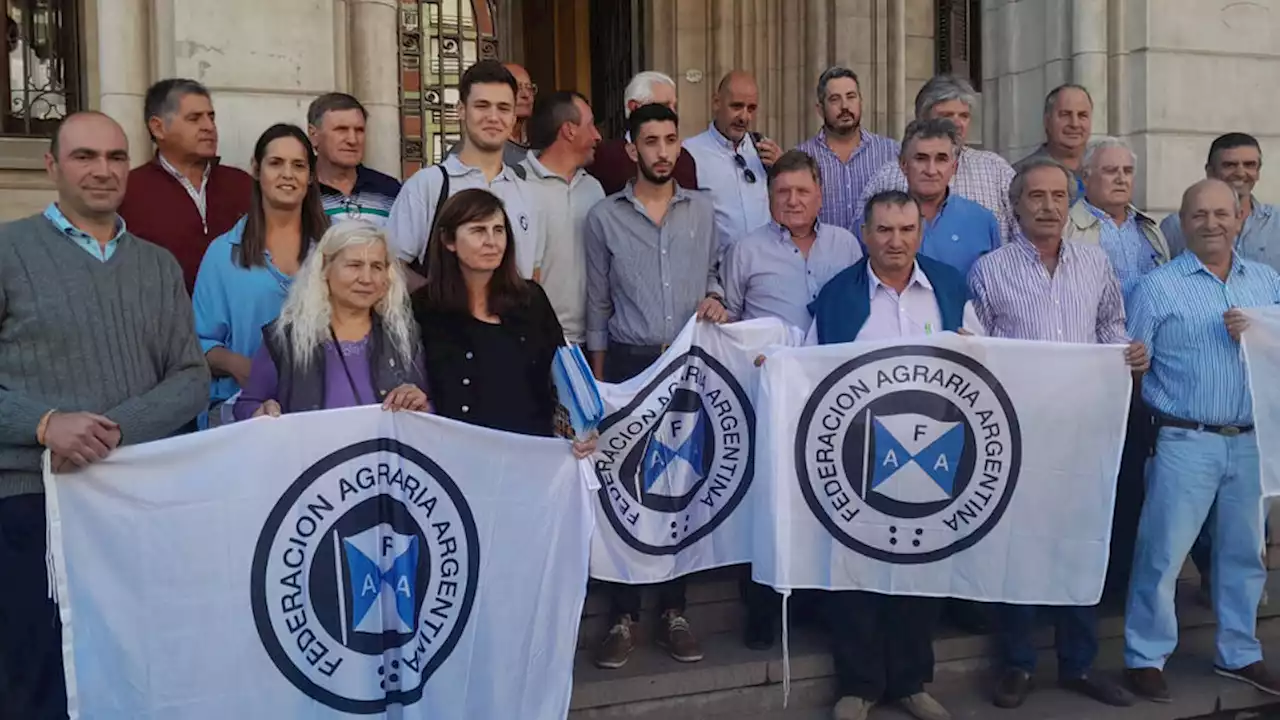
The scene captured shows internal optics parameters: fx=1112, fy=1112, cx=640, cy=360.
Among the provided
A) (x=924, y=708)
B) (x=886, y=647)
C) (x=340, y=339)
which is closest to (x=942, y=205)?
(x=886, y=647)

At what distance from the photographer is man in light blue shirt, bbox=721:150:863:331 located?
5.05 metres

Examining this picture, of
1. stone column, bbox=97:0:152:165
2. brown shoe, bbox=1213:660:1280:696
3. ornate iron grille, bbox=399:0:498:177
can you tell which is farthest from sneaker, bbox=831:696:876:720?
ornate iron grille, bbox=399:0:498:177

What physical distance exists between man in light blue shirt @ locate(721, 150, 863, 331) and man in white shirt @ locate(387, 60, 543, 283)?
98 cm

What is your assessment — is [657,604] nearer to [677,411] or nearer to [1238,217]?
[677,411]

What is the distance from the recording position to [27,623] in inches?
146

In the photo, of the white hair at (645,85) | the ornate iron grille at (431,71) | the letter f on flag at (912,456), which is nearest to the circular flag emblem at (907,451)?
the letter f on flag at (912,456)

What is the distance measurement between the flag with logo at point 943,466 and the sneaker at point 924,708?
1.46ft

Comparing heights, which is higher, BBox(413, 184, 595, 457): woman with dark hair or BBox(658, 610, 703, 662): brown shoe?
BBox(413, 184, 595, 457): woman with dark hair

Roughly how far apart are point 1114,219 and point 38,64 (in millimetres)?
7588

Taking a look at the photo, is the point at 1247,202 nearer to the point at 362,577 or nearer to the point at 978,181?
the point at 978,181

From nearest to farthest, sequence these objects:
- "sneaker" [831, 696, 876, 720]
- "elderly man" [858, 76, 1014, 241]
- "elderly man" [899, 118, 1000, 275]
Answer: "sneaker" [831, 696, 876, 720] → "elderly man" [899, 118, 1000, 275] → "elderly man" [858, 76, 1014, 241]

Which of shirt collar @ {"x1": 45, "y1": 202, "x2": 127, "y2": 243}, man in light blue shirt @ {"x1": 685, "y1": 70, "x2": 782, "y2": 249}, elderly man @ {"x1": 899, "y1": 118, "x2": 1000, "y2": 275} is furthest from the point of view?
man in light blue shirt @ {"x1": 685, "y1": 70, "x2": 782, "y2": 249}

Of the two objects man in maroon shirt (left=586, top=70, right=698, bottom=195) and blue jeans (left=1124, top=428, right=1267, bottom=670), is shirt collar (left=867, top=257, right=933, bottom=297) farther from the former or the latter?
man in maroon shirt (left=586, top=70, right=698, bottom=195)

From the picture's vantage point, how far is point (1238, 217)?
16.6 ft
